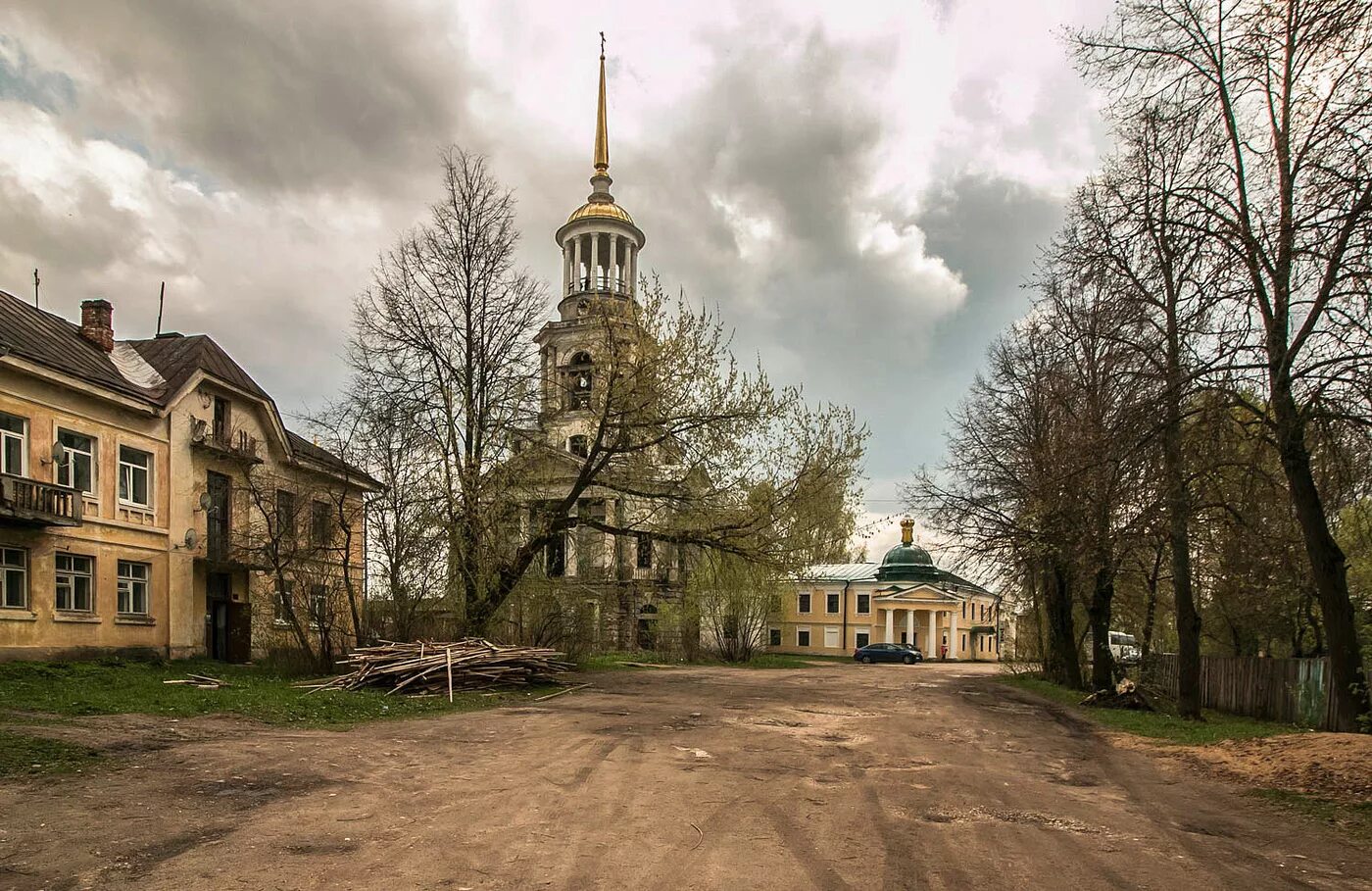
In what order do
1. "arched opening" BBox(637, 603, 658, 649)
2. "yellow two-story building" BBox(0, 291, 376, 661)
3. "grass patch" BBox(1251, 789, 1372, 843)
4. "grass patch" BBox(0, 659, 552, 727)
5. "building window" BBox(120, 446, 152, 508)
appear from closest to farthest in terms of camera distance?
"grass patch" BBox(1251, 789, 1372, 843) → "grass patch" BBox(0, 659, 552, 727) → "yellow two-story building" BBox(0, 291, 376, 661) → "building window" BBox(120, 446, 152, 508) → "arched opening" BBox(637, 603, 658, 649)

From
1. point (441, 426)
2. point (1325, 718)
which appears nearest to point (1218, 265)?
point (1325, 718)

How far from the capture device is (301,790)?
8.74m

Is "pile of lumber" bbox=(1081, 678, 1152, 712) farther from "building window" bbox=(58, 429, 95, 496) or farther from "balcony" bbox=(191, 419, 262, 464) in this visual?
"building window" bbox=(58, 429, 95, 496)

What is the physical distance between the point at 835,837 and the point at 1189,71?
43.0ft

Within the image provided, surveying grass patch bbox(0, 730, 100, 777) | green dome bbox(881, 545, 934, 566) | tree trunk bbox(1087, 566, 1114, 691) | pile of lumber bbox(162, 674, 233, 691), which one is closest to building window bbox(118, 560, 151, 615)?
pile of lumber bbox(162, 674, 233, 691)

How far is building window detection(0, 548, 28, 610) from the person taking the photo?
20.5 metres

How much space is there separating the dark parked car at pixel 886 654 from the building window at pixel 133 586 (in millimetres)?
44382

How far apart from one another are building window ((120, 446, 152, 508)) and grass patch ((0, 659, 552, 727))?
4.70 m

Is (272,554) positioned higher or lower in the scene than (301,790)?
higher

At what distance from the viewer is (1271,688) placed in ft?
62.5

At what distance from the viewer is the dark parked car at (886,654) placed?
58844mm

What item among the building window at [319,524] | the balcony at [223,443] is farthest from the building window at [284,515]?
the balcony at [223,443]

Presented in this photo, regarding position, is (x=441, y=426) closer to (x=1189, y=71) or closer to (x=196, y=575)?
(x=196, y=575)

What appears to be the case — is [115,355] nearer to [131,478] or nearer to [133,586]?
A: [131,478]
